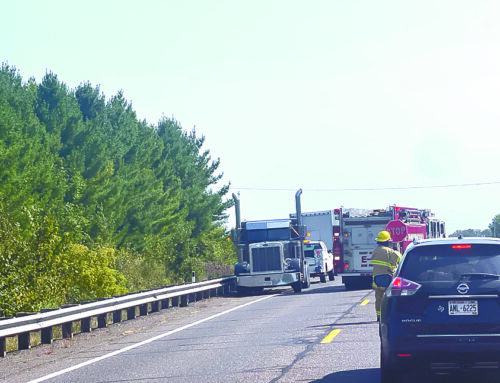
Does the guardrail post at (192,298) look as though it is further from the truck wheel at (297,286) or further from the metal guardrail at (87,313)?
the truck wheel at (297,286)

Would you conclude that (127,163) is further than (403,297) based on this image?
Yes

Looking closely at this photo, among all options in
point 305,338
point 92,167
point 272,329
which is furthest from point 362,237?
point 92,167

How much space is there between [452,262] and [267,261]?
24.2m

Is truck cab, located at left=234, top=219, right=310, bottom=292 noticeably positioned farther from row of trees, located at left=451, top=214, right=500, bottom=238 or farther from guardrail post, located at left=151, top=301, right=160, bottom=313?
row of trees, located at left=451, top=214, right=500, bottom=238

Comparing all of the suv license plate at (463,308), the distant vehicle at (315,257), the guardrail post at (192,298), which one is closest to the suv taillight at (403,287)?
the suv license plate at (463,308)

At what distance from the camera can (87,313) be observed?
18234 millimetres

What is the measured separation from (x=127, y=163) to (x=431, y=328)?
177ft

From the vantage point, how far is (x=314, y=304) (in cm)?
2495

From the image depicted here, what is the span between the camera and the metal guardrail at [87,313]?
14967 millimetres

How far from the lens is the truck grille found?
108ft

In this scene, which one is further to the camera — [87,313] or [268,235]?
[268,235]

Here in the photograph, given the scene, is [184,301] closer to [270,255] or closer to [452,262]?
[270,255]

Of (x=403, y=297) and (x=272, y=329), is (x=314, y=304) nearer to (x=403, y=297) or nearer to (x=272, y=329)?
(x=272, y=329)

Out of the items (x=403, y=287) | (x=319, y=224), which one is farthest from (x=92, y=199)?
(x=403, y=287)
